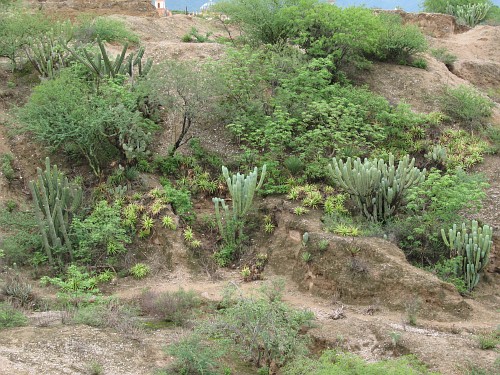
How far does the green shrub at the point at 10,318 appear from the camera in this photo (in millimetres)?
9586

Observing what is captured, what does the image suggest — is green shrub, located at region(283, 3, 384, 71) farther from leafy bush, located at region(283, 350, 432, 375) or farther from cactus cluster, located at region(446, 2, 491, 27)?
cactus cluster, located at region(446, 2, 491, 27)

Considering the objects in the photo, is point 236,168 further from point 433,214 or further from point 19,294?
point 19,294

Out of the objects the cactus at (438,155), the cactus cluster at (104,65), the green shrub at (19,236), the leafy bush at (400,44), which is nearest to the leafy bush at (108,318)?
the green shrub at (19,236)

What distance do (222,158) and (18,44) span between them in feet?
24.0

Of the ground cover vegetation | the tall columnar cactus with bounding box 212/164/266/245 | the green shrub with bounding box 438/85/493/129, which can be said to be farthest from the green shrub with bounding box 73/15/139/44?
the green shrub with bounding box 438/85/493/129

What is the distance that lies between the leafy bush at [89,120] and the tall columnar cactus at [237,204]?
8.45ft

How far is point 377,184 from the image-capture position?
12.7 meters

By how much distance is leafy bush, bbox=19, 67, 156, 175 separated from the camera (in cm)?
1402

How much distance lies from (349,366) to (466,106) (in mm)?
11199

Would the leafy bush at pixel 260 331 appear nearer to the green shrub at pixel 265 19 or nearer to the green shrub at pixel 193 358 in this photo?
the green shrub at pixel 193 358

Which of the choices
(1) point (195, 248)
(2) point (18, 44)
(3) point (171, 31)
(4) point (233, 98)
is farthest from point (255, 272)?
(3) point (171, 31)

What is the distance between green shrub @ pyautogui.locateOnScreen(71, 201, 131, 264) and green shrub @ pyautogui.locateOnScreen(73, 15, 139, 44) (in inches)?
335

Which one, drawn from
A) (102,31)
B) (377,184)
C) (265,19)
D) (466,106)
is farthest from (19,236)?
(466,106)

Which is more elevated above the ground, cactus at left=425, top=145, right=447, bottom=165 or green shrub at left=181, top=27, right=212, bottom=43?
green shrub at left=181, top=27, right=212, bottom=43
